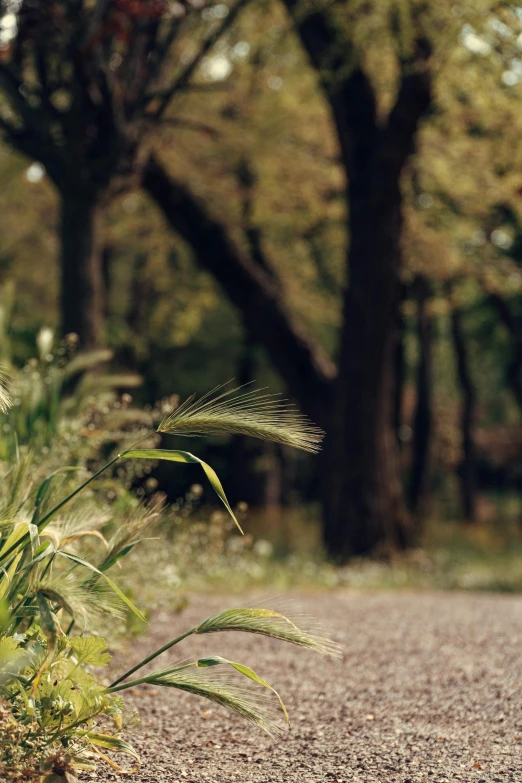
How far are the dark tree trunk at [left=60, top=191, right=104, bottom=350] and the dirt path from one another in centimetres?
403

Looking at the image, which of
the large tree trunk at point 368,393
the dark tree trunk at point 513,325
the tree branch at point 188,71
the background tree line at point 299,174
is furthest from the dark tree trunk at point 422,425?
the tree branch at point 188,71

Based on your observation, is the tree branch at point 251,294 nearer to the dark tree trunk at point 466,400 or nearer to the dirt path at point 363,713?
the dirt path at point 363,713

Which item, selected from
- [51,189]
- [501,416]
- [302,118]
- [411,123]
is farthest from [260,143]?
[501,416]

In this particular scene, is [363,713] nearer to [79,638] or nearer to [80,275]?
[79,638]

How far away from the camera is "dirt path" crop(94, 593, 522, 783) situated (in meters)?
3.27

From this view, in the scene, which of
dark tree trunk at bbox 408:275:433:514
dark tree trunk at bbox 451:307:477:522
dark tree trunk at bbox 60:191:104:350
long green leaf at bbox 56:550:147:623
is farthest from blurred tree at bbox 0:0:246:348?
dark tree trunk at bbox 451:307:477:522

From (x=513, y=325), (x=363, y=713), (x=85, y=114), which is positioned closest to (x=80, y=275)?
(x=85, y=114)

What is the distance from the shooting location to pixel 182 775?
3.18 m

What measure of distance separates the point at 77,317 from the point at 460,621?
493cm

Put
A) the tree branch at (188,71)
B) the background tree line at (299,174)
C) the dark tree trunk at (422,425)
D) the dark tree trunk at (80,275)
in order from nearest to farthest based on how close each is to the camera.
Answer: the background tree line at (299,174), the tree branch at (188,71), the dark tree trunk at (80,275), the dark tree trunk at (422,425)

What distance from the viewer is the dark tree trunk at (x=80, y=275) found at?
9.45 meters

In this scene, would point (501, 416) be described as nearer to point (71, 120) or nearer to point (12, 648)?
point (71, 120)

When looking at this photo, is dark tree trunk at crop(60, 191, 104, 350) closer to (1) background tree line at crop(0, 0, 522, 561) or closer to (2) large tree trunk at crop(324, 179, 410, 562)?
(1) background tree line at crop(0, 0, 522, 561)

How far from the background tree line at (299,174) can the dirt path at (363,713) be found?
11.5ft
